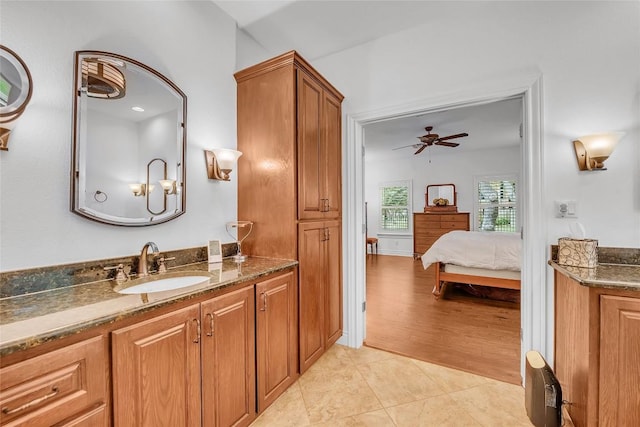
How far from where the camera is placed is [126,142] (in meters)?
1.48

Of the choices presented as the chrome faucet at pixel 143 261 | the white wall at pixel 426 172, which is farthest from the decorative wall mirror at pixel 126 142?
the white wall at pixel 426 172

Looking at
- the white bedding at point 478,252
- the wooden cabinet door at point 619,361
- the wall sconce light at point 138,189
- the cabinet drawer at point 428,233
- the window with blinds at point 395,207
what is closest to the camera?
the wooden cabinet door at point 619,361

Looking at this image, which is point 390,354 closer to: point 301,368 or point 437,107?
point 301,368

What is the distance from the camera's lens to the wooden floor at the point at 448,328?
7.20 ft

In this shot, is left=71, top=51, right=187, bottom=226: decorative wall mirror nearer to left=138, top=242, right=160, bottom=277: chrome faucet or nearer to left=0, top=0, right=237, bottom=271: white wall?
left=0, top=0, right=237, bottom=271: white wall

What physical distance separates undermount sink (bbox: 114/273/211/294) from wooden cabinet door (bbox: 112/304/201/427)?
0.24 m

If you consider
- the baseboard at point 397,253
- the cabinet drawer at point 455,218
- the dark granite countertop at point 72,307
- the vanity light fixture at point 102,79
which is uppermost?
the vanity light fixture at point 102,79

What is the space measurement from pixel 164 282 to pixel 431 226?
6.13m

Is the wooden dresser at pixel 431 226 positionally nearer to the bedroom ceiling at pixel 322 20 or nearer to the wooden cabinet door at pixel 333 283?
the bedroom ceiling at pixel 322 20

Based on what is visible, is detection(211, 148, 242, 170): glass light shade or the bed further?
the bed

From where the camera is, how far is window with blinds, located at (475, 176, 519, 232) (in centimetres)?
609

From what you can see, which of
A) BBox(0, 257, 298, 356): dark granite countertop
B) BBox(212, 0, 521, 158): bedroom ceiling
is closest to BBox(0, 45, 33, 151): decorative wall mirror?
BBox(0, 257, 298, 356): dark granite countertop

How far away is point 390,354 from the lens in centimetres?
230

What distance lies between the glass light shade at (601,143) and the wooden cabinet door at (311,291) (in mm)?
1793
